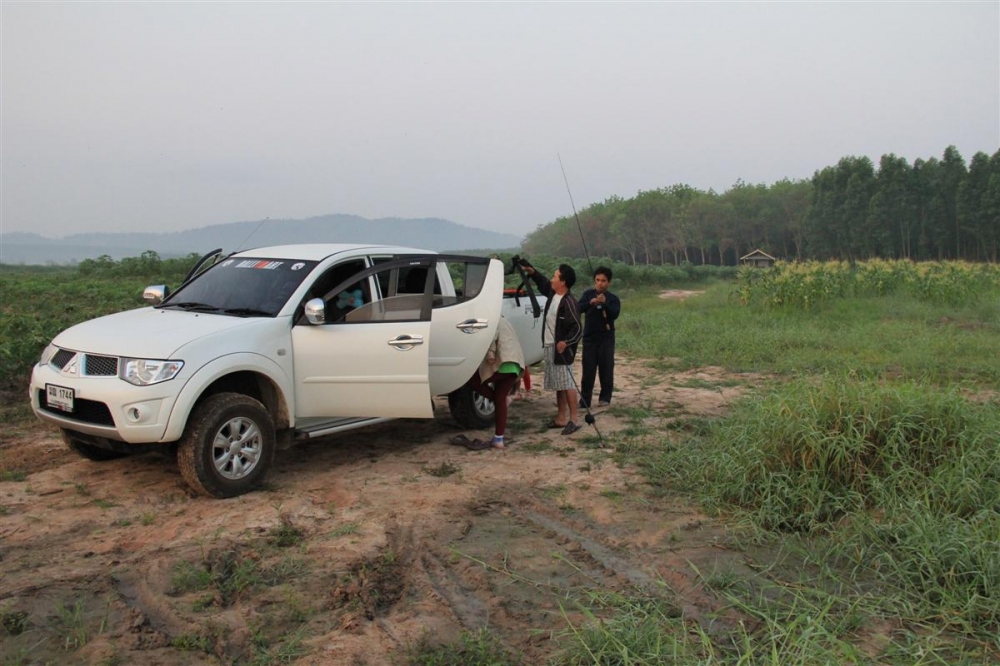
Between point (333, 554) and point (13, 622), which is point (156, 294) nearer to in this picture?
point (333, 554)

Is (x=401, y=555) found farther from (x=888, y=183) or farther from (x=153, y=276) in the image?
(x=888, y=183)

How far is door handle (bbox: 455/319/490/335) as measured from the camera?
693cm

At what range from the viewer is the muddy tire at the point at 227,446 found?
5.33m

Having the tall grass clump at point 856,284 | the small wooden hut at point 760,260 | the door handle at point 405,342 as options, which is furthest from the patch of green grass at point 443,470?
the small wooden hut at point 760,260

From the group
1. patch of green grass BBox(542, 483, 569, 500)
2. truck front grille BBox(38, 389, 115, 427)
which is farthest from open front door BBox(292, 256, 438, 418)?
truck front grille BBox(38, 389, 115, 427)

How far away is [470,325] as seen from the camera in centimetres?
695

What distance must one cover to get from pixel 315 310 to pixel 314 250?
1178 mm

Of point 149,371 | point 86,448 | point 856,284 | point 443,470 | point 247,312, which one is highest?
point 247,312

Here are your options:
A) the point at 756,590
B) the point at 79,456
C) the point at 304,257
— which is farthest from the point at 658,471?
the point at 79,456

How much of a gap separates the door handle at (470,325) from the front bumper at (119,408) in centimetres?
251

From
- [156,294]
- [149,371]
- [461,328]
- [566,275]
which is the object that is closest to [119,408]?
[149,371]

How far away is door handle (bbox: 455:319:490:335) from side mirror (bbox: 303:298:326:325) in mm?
1394

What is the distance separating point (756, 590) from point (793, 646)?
0.77 metres

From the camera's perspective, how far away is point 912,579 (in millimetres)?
4035
